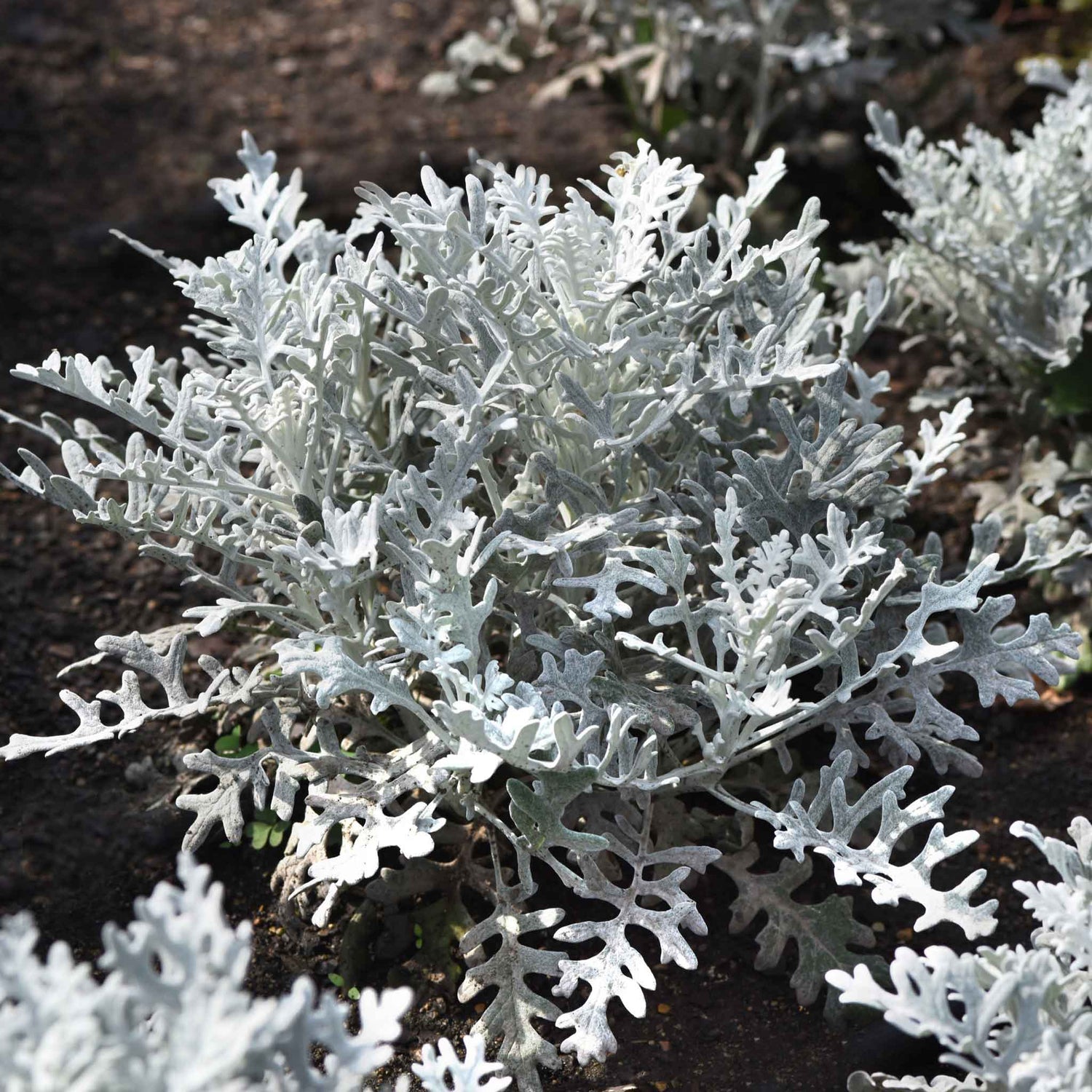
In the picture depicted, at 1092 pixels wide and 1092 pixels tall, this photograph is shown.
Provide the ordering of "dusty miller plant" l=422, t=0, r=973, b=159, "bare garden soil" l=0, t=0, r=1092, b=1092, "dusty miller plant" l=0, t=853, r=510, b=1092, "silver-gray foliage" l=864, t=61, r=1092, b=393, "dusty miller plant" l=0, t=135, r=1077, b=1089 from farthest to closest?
"dusty miller plant" l=422, t=0, r=973, b=159 < "silver-gray foliage" l=864, t=61, r=1092, b=393 < "bare garden soil" l=0, t=0, r=1092, b=1092 < "dusty miller plant" l=0, t=135, r=1077, b=1089 < "dusty miller plant" l=0, t=853, r=510, b=1092

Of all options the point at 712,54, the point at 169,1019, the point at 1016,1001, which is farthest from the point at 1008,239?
the point at 169,1019

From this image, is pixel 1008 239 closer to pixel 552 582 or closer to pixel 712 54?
pixel 712 54

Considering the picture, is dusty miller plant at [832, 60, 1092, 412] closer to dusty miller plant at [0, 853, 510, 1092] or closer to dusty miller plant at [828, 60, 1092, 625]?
dusty miller plant at [828, 60, 1092, 625]

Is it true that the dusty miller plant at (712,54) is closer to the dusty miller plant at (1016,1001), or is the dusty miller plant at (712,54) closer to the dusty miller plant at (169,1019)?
the dusty miller plant at (1016,1001)

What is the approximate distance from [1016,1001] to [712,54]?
9.68 ft

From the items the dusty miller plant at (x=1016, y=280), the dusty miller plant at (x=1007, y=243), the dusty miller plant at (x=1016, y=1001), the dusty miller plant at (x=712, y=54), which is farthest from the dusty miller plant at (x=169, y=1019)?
the dusty miller plant at (x=712, y=54)

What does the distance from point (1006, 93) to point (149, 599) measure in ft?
10.5

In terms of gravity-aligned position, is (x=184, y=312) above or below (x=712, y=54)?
below

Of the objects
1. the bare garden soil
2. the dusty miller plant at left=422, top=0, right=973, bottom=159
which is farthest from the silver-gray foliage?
the dusty miller plant at left=422, top=0, right=973, bottom=159

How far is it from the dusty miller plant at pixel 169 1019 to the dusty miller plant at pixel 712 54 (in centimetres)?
298

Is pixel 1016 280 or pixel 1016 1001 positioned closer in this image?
pixel 1016 1001

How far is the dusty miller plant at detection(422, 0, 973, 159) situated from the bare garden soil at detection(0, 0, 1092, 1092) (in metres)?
0.20

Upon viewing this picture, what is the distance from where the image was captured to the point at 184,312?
3686 mm

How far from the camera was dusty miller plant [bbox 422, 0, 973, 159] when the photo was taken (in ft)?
12.6
